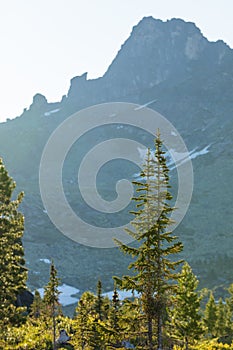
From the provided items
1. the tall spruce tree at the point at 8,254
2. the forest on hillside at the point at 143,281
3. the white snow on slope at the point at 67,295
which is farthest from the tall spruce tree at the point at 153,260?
the white snow on slope at the point at 67,295

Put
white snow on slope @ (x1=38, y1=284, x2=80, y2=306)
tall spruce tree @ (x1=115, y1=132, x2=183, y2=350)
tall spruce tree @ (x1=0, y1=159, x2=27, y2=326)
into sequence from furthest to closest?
white snow on slope @ (x1=38, y1=284, x2=80, y2=306), tall spruce tree @ (x1=0, y1=159, x2=27, y2=326), tall spruce tree @ (x1=115, y1=132, x2=183, y2=350)

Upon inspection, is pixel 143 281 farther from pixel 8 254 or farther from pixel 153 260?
pixel 8 254

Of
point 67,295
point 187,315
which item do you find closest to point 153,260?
point 187,315

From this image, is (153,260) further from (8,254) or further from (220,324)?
(220,324)

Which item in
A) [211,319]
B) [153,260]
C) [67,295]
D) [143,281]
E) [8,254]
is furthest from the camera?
[67,295]

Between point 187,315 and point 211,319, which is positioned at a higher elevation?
point 211,319

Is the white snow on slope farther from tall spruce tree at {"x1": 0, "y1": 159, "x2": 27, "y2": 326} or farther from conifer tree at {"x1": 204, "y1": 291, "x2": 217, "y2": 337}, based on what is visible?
tall spruce tree at {"x1": 0, "y1": 159, "x2": 27, "y2": 326}

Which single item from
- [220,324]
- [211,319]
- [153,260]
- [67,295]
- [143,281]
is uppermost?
[67,295]

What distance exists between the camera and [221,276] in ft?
403

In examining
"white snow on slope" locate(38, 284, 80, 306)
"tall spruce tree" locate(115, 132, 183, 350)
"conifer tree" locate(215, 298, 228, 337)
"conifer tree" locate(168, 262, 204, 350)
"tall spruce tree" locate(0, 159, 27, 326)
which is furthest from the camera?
"white snow on slope" locate(38, 284, 80, 306)

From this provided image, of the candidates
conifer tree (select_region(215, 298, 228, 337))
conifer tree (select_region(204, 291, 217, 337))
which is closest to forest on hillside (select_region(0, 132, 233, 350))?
conifer tree (select_region(204, 291, 217, 337))

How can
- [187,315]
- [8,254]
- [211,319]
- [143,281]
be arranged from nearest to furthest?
1. [143,281]
2. [8,254]
3. [187,315]
4. [211,319]

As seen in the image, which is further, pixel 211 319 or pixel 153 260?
pixel 211 319

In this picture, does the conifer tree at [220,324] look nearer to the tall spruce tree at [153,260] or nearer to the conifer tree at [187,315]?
the conifer tree at [187,315]
